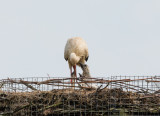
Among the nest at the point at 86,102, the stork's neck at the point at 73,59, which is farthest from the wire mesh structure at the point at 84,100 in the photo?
the stork's neck at the point at 73,59

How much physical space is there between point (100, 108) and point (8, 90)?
150 cm

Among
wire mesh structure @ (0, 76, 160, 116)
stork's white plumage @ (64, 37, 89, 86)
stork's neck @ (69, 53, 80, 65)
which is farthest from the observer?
stork's white plumage @ (64, 37, 89, 86)

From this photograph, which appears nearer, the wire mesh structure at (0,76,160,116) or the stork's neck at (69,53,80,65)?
the wire mesh structure at (0,76,160,116)

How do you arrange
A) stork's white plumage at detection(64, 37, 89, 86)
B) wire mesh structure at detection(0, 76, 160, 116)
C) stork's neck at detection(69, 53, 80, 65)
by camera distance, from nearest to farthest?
wire mesh structure at detection(0, 76, 160, 116)
stork's neck at detection(69, 53, 80, 65)
stork's white plumage at detection(64, 37, 89, 86)

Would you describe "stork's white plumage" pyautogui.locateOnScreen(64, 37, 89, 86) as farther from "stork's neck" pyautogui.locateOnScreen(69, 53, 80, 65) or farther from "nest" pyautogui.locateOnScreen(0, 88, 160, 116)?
"nest" pyautogui.locateOnScreen(0, 88, 160, 116)

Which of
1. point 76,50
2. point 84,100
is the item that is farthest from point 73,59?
point 84,100

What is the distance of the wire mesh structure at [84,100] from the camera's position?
Result: 14.9 feet

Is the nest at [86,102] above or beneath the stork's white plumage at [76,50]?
beneath

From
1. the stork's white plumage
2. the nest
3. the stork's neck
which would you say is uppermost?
the stork's white plumage

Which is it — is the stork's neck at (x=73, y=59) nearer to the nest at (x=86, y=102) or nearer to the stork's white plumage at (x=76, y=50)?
the stork's white plumage at (x=76, y=50)

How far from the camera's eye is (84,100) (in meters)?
4.53

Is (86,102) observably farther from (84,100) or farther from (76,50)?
(76,50)

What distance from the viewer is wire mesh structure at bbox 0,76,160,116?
454 centimetres

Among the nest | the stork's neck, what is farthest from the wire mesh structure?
the stork's neck
